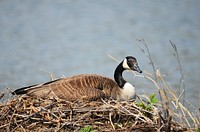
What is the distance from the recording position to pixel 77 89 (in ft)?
23.3

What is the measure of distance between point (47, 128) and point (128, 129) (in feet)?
3.12

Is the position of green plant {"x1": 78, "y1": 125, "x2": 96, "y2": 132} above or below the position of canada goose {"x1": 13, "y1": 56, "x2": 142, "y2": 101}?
below

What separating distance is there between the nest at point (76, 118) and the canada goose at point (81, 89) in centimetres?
64

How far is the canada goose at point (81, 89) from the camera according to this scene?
22.9ft

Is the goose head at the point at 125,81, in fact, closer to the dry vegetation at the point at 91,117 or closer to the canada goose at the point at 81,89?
the canada goose at the point at 81,89

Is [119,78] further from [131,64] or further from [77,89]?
[77,89]

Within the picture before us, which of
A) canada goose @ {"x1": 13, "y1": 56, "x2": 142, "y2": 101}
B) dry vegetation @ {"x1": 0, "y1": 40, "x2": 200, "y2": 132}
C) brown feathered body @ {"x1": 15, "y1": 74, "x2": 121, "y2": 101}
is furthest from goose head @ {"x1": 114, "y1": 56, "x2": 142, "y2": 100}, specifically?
dry vegetation @ {"x1": 0, "y1": 40, "x2": 200, "y2": 132}

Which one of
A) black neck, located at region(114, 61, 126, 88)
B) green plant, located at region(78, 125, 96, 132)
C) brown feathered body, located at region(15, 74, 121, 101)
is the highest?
black neck, located at region(114, 61, 126, 88)

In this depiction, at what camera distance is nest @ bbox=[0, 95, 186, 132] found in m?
5.95

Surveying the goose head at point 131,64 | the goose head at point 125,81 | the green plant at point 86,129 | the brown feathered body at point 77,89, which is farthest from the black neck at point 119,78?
the green plant at point 86,129

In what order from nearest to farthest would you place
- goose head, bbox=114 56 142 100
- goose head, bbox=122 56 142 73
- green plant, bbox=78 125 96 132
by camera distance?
green plant, bbox=78 125 96 132, goose head, bbox=114 56 142 100, goose head, bbox=122 56 142 73

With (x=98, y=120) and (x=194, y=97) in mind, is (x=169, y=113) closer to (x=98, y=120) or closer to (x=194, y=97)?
(x=98, y=120)

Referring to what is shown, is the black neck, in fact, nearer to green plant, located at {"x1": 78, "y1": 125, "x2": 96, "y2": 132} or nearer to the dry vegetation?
the dry vegetation

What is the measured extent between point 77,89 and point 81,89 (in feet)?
0.18
